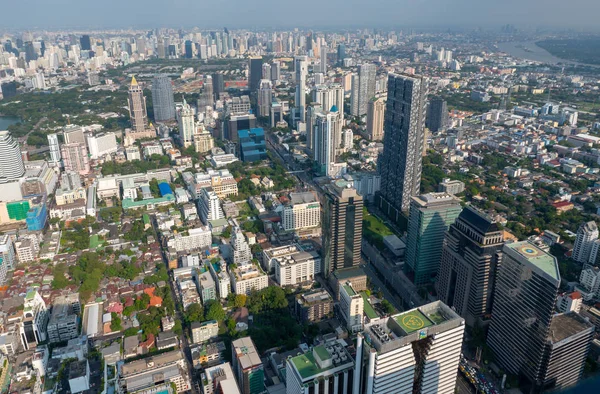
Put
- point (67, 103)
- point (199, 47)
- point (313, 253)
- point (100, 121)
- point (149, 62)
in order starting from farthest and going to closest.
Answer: point (199, 47) < point (149, 62) < point (67, 103) < point (100, 121) < point (313, 253)

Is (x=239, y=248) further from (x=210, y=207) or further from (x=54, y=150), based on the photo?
(x=54, y=150)

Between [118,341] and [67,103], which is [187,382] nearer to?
[118,341]

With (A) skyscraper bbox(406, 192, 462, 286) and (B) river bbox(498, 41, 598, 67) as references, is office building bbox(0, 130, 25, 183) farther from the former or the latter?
(B) river bbox(498, 41, 598, 67)

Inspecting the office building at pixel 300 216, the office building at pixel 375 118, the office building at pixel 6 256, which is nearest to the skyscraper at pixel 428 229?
the office building at pixel 300 216

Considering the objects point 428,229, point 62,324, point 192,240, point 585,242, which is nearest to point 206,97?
point 192,240

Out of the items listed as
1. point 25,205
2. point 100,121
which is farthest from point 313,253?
point 100,121
